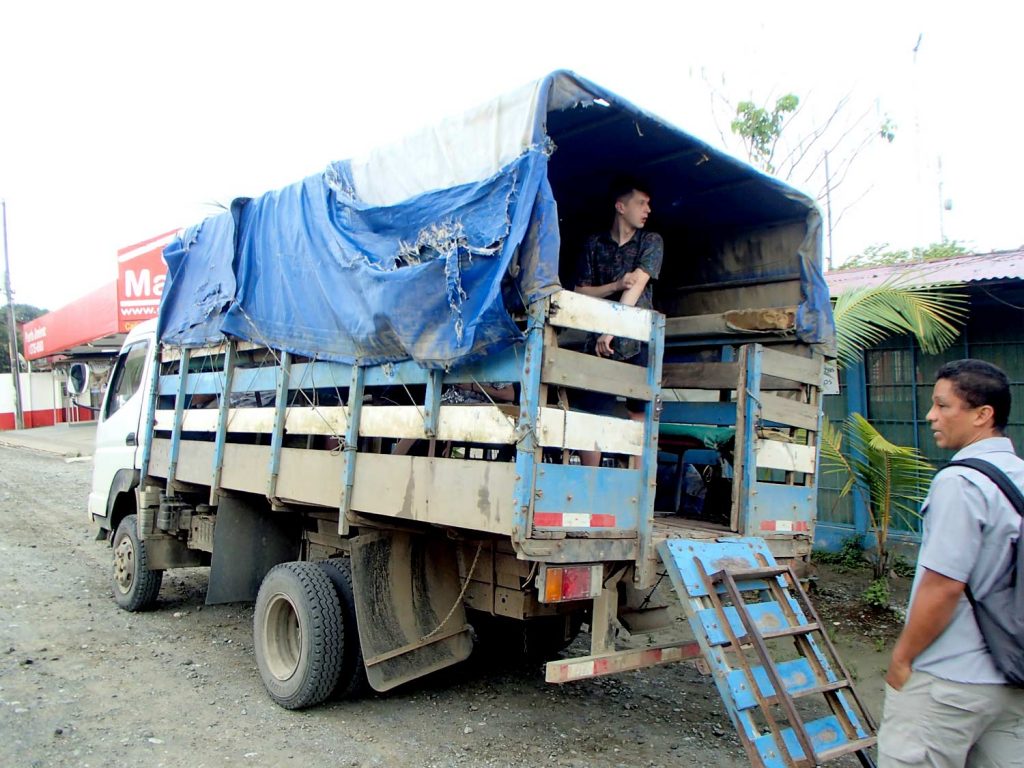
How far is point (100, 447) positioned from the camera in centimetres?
741

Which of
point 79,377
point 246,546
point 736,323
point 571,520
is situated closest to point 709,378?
point 736,323

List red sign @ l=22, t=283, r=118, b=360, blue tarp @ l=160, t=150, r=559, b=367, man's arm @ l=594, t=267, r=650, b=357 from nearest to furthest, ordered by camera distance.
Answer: blue tarp @ l=160, t=150, r=559, b=367, man's arm @ l=594, t=267, r=650, b=357, red sign @ l=22, t=283, r=118, b=360

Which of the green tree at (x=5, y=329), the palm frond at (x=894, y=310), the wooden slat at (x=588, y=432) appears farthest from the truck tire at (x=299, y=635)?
the green tree at (x=5, y=329)

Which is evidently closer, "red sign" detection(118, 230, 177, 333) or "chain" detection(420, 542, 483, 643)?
"chain" detection(420, 542, 483, 643)

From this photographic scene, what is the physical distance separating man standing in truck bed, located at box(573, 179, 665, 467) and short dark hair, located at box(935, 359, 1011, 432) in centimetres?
168

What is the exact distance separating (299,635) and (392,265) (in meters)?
2.17

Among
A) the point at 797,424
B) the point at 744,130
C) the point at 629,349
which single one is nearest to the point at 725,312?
the point at 797,424

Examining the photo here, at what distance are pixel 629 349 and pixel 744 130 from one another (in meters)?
9.37

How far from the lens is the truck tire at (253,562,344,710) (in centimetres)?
427

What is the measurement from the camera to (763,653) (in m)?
3.13

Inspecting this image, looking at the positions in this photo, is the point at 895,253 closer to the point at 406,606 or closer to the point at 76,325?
the point at 406,606

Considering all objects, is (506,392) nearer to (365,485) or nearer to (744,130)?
(365,485)

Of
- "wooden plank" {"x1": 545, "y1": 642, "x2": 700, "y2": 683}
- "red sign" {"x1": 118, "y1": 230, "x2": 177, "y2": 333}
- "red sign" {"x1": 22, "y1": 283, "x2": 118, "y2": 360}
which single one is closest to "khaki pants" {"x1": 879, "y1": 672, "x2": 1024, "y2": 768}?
"wooden plank" {"x1": 545, "y1": 642, "x2": 700, "y2": 683}

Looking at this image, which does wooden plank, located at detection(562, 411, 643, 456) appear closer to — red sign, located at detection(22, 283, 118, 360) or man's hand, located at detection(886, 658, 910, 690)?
man's hand, located at detection(886, 658, 910, 690)
